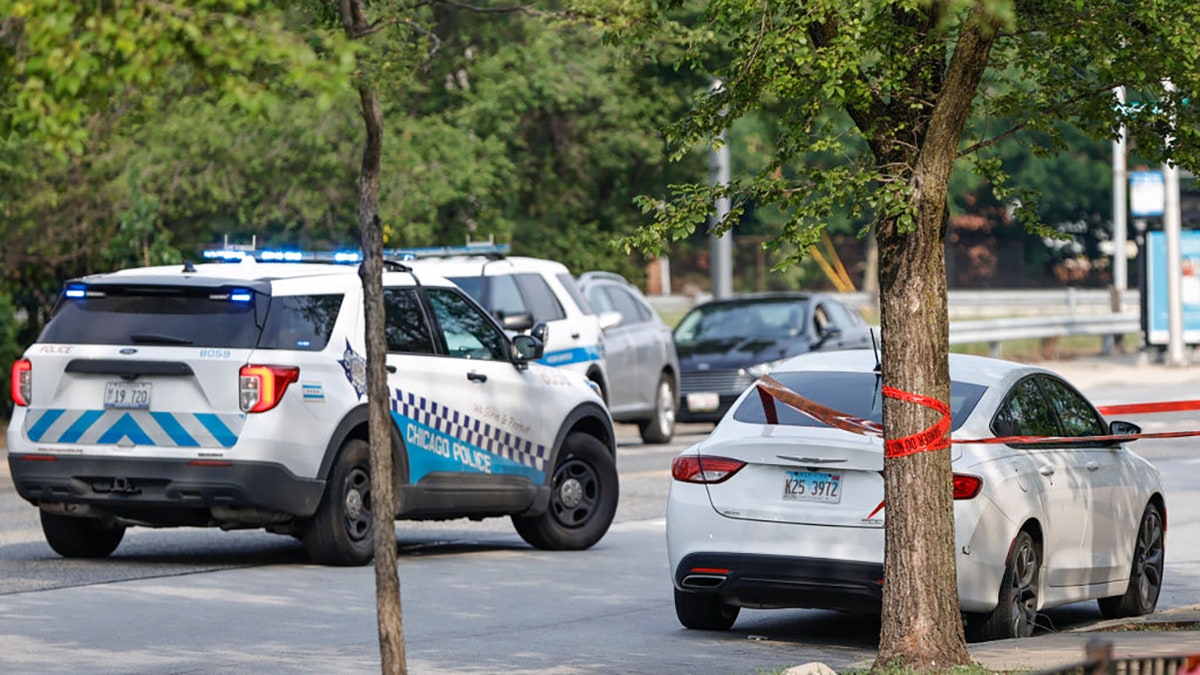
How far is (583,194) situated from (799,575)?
23.0 metres

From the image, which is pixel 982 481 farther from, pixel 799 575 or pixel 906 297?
pixel 906 297

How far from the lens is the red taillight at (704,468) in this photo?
9.79 m

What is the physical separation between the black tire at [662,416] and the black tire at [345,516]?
10.6 meters

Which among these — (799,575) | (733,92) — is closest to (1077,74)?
(733,92)

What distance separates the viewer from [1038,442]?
10078 mm

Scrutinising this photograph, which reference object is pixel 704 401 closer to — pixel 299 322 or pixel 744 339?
pixel 744 339

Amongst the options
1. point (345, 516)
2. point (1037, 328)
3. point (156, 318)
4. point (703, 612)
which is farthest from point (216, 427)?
point (1037, 328)

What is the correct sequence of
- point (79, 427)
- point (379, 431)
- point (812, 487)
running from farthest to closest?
point (79, 427), point (812, 487), point (379, 431)

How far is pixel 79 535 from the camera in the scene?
1265cm

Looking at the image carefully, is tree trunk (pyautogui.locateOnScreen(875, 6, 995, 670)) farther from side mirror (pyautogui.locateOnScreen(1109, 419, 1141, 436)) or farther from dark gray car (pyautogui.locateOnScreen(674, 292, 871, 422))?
dark gray car (pyautogui.locateOnScreen(674, 292, 871, 422))

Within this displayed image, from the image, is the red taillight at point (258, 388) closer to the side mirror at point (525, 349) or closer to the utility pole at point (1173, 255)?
the side mirror at point (525, 349)

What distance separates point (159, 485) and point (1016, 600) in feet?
16.5

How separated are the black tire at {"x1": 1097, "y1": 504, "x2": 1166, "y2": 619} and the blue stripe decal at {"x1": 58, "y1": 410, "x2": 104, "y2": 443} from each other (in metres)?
5.91

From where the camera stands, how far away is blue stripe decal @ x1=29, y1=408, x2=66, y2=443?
11.9 metres
